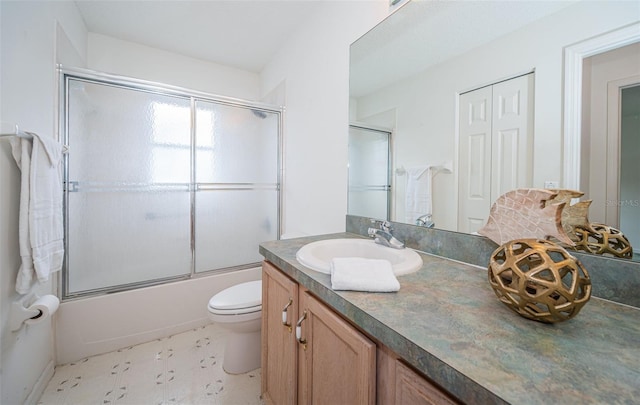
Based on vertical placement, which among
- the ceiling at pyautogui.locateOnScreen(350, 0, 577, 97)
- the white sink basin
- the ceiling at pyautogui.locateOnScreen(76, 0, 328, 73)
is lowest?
the white sink basin

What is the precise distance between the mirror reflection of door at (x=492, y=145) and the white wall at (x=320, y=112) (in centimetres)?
70

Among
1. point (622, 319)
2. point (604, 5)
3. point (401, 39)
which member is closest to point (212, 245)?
point (401, 39)

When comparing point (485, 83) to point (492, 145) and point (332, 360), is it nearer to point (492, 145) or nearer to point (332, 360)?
point (492, 145)

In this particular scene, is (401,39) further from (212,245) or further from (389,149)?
(212,245)

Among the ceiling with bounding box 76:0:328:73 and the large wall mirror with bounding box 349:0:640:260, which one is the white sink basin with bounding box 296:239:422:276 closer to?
the large wall mirror with bounding box 349:0:640:260

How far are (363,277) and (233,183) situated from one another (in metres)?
1.80

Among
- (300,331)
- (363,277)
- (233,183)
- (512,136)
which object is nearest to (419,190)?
(512,136)

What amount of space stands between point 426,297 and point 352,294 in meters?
0.19

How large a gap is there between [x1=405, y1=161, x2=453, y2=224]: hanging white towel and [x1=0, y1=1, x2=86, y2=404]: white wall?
1737 mm

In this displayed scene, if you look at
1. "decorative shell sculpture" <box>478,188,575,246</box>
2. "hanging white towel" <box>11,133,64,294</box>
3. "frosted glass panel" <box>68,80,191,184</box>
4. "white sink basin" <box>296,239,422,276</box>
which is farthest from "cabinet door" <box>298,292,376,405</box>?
"frosted glass panel" <box>68,80,191,184</box>

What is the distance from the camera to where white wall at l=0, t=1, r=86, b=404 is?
103cm

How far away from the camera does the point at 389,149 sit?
1.32 meters

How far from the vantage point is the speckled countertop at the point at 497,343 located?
0.35 meters

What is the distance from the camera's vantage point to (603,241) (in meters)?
0.65
